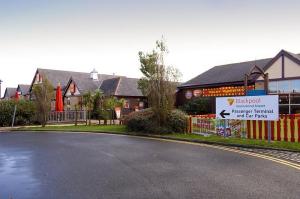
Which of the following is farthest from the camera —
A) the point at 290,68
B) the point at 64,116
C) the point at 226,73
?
the point at 226,73

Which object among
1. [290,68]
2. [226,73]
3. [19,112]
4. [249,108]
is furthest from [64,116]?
[249,108]

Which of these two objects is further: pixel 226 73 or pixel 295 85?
pixel 226 73

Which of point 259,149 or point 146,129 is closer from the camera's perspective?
point 259,149

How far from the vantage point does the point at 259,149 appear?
13.2m

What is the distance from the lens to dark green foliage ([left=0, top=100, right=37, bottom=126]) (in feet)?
101

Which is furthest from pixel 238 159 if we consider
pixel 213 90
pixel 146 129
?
pixel 213 90

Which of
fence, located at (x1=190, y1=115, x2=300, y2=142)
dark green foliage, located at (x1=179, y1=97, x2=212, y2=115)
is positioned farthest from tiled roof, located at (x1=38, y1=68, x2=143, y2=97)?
fence, located at (x1=190, y1=115, x2=300, y2=142)

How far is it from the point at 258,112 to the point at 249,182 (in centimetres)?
797

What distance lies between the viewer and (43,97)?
1155 inches

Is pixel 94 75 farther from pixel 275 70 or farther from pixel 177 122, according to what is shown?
pixel 177 122

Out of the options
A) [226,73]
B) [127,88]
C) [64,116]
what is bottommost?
[64,116]

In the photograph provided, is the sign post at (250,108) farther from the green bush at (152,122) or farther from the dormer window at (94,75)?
the dormer window at (94,75)

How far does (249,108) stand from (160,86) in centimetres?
640

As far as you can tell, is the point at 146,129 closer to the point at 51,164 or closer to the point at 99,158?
the point at 99,158
